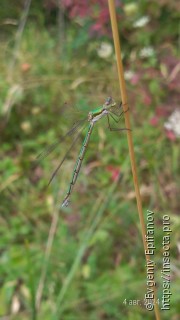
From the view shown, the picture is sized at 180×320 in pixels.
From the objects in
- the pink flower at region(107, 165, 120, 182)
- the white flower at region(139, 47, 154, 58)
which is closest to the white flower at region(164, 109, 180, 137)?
the pink flower at region(107, 165, 120, 182)

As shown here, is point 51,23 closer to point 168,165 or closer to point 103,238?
point 168,165

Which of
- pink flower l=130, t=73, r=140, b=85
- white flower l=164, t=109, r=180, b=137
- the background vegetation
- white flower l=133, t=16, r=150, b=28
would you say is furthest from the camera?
white flower l=133, t=16, r=150, b=28

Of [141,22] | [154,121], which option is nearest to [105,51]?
[141,22]

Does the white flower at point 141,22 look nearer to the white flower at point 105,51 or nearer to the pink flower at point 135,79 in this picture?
the white flower at point 105,51

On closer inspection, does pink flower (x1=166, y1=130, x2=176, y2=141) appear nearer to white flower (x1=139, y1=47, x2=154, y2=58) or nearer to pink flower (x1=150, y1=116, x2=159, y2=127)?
pink flower (x1=150, y1=116, x2=159, y2=127)

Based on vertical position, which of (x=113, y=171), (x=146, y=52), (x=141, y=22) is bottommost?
(x=113, y=171)

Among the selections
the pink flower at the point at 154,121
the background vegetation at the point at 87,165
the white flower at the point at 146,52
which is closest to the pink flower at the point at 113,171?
the background vegetation at the point at 87,165

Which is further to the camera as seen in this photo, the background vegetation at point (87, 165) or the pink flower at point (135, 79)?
the pink flower at point (135, 79)

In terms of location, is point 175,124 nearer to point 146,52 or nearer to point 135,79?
point 135,79

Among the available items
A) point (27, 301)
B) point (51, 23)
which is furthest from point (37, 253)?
point (51, 23)
